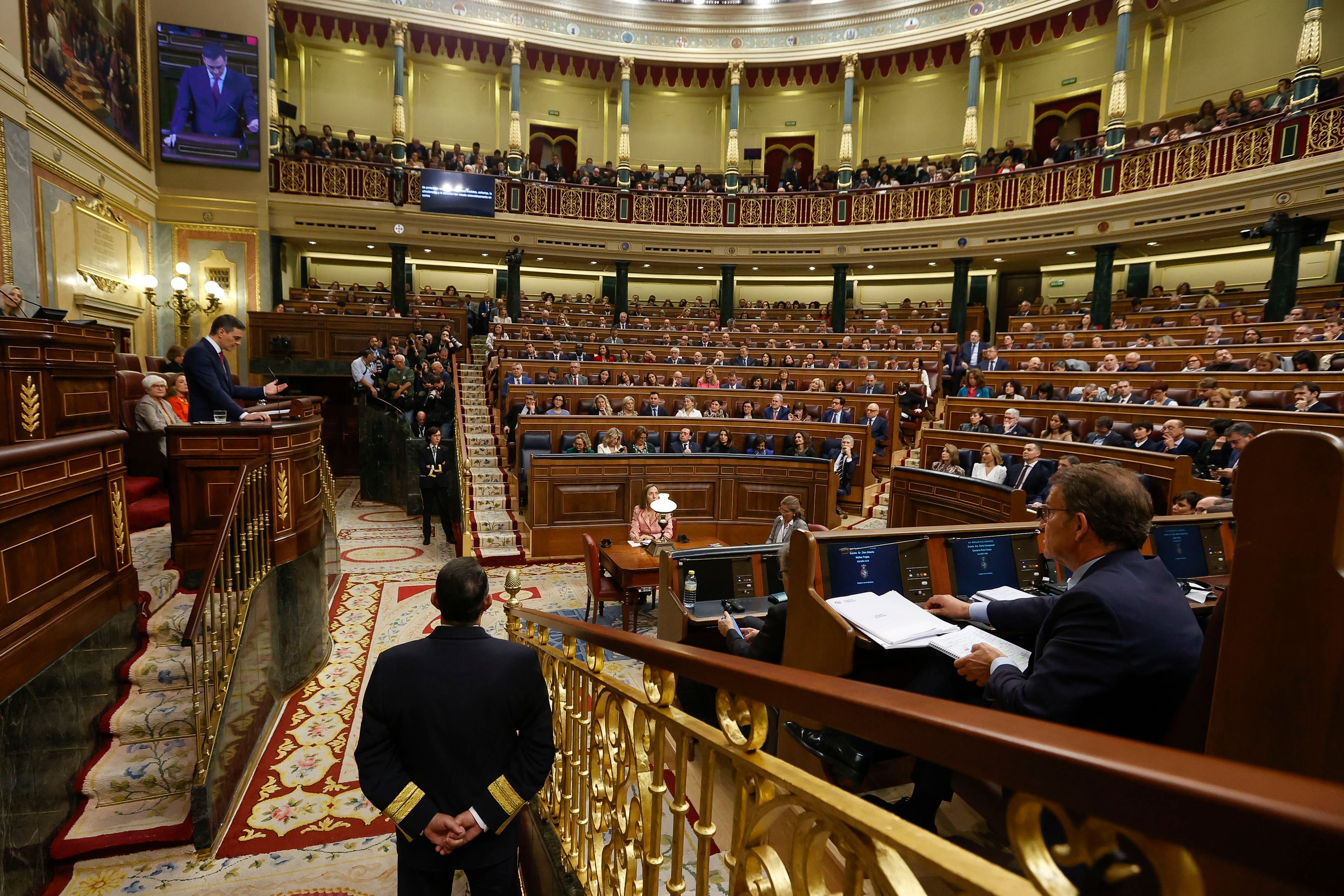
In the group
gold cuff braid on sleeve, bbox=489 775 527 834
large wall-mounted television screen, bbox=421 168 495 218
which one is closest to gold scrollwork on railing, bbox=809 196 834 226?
large wall-mounted television screen, bbox=421 168 495 218

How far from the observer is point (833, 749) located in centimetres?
256

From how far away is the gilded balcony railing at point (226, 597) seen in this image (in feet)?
9.49

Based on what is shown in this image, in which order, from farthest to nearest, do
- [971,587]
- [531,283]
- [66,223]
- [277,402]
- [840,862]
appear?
[531,283] < [66,223] < [277,402] < [971,587] < [840,862]

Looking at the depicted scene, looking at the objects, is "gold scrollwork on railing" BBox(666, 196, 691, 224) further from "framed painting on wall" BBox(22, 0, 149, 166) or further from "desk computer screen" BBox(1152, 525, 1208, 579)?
"desk computer screen" BBox(1152, 525, 1208, 579)

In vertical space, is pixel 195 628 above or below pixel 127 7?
below

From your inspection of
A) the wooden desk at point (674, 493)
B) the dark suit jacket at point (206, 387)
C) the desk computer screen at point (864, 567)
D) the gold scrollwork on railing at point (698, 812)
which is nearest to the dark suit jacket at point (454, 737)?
the gold scrollwork on railing at point (698, 812)

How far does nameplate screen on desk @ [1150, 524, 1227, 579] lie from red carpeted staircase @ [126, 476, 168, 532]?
632 centimetres

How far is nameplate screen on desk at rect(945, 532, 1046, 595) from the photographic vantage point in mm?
3377

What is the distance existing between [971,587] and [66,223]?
11.5m

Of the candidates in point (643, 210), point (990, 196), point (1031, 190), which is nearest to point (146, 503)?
point (643, 210)

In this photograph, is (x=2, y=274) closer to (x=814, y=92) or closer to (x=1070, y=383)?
(x=1070, y=383)

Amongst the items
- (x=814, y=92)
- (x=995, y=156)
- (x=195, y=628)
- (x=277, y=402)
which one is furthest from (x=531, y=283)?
(x=195, y=628)

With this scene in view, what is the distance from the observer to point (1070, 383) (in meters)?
8.59

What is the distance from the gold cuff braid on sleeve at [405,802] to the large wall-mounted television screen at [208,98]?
48.6ft
